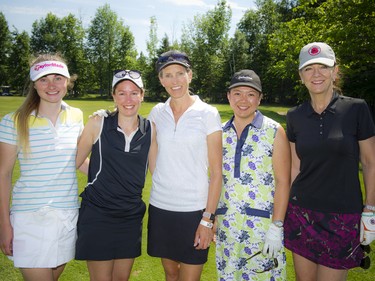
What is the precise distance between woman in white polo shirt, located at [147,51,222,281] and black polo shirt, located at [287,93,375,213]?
963 millimetres

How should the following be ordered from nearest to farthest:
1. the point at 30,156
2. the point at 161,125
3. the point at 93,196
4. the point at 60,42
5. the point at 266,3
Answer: the point at 30,156 < the point at 93,196 < the point at 161,125 < the point at 266,3 < the point at 60,42

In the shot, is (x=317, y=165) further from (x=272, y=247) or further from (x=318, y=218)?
(x=272, y=247)

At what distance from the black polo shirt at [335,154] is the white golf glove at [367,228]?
0.09 meters

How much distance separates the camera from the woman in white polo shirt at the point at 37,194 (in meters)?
2.89

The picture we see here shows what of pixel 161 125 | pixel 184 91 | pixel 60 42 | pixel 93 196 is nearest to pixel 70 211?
pixel 93 196

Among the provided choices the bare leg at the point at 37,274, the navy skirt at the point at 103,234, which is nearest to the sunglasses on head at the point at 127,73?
the navy skirt at the point at 103,234

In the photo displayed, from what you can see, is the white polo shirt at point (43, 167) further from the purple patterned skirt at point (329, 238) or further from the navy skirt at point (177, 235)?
the purple patterned skirt at point (329, 238)

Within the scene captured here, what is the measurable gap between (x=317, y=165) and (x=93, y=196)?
7.65 feet

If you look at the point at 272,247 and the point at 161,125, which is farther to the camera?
the point at 161,125

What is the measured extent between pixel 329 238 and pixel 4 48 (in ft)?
245

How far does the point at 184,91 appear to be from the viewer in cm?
346

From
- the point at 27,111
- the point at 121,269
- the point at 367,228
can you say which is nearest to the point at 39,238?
the point at 121,269

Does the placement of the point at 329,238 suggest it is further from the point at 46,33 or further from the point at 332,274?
the point at 46,33

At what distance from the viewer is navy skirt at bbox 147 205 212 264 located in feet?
10.8
